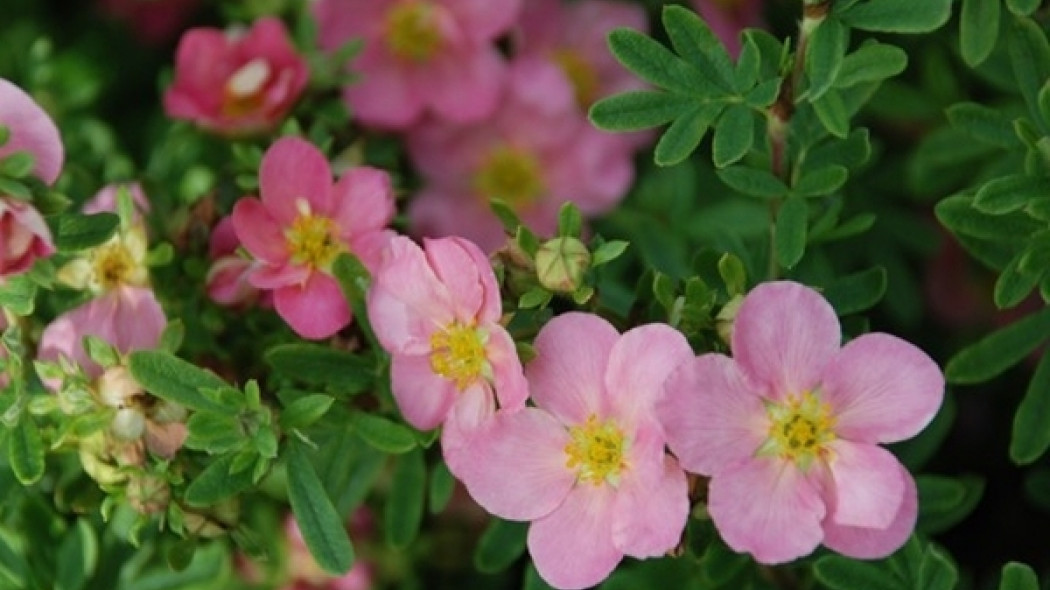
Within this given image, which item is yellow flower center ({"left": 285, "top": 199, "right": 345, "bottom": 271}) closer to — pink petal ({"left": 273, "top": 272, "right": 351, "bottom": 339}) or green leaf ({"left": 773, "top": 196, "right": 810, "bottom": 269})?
pink petal ({"left": 273, "top": 272, "right": 351, "bottom": 339})

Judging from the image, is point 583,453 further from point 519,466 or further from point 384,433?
point 384,433

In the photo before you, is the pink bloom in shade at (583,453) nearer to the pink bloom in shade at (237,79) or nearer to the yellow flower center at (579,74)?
the pink bloom in shade at (237,79)

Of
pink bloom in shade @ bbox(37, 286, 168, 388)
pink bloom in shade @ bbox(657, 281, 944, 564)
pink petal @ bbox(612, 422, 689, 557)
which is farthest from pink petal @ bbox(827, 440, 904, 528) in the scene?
pink bloom in shade @ bbox(37, 286, 168, 388)

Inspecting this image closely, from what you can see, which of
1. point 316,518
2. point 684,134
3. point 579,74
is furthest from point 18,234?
point 579,74

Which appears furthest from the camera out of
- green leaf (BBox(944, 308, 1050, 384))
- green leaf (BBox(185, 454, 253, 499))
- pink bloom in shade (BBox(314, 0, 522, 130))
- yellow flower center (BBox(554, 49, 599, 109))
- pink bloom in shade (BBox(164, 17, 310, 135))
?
yellow flower center (BBox(554, 49, 599, 109))

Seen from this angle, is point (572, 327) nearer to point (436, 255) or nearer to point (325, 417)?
point (436, 255)

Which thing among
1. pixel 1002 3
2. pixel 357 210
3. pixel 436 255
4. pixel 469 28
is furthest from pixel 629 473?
pixel 469 28

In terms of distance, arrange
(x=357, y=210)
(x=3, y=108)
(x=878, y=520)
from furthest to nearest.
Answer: (x=357, y=210) → (x=3, y=108) → (x=878, y=520)
